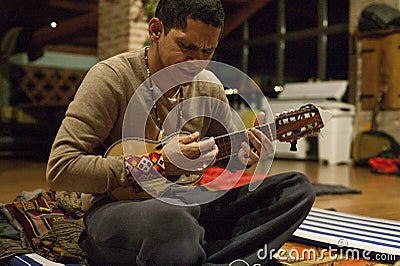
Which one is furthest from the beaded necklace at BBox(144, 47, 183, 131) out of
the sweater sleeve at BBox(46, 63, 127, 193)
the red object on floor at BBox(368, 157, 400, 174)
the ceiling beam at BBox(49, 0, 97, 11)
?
the ceiling beam at BBox(49, 0, 97, 11)

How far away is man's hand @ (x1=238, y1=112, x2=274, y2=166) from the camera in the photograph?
1532mm

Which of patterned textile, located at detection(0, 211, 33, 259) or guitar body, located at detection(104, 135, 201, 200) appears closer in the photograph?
guitar body, located at detection(104, 135, 201, 200)

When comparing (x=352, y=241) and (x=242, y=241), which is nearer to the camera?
(x=242, y=241)

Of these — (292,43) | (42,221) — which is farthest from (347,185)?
(292,43)

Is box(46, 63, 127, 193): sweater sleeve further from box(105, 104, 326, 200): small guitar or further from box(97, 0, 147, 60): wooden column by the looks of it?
box(97, 0, 147, 60): wooden column

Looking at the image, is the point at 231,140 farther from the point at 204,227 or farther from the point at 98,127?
the point at 98,127

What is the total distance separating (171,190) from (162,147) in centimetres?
15

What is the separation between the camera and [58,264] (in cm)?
170

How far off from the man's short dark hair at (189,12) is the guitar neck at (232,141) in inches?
13.1

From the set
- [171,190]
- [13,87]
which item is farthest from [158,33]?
[13,87]

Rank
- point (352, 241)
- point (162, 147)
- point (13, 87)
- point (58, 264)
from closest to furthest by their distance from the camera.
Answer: point (162, 147) → point (58, 264) → point (352, 241) → point (13, 87)

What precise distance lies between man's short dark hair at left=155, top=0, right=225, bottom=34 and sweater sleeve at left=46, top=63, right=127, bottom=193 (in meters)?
0.26

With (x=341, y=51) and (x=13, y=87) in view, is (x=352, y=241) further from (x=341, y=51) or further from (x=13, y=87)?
(x=13, y=87)

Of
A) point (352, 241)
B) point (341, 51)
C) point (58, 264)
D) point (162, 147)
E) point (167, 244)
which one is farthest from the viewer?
point (341, 51)
